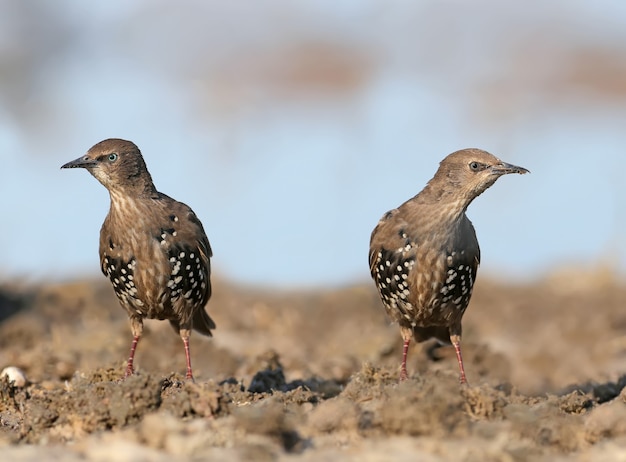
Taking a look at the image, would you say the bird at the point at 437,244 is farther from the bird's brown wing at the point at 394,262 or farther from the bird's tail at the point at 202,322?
the bird's tail at the point at 202,322

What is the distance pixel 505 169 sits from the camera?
948 centimetres

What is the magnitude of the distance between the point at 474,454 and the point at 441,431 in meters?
0.42

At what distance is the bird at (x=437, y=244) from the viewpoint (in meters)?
9.68

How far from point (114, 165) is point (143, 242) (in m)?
0.72

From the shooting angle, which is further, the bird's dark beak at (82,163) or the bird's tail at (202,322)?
the bird's tail at (202,322)

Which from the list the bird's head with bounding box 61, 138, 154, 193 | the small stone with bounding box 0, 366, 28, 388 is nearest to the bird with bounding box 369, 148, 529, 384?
the bird's head with bounding box 61, 138, 154, 193

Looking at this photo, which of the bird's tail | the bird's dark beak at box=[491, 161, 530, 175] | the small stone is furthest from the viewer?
the small stone

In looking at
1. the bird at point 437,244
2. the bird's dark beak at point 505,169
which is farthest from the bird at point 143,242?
the bird's dark beak at point 505,169

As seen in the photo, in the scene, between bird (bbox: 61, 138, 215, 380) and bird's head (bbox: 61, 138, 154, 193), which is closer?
bird (bbox: 61, 138, 215, 380)

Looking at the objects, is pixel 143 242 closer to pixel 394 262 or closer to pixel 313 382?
pixel 394 262

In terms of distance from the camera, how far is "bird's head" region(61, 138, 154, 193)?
32.0ft

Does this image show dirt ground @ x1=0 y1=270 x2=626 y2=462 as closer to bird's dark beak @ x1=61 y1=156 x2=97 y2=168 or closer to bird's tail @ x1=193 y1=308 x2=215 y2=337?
bird's tail @ x1=193 y1=308 x2=215 y2=337

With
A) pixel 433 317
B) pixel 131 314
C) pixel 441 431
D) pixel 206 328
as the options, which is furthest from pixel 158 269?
pixel 441 431

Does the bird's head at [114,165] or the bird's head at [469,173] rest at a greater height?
the bird's head at [114,165]
